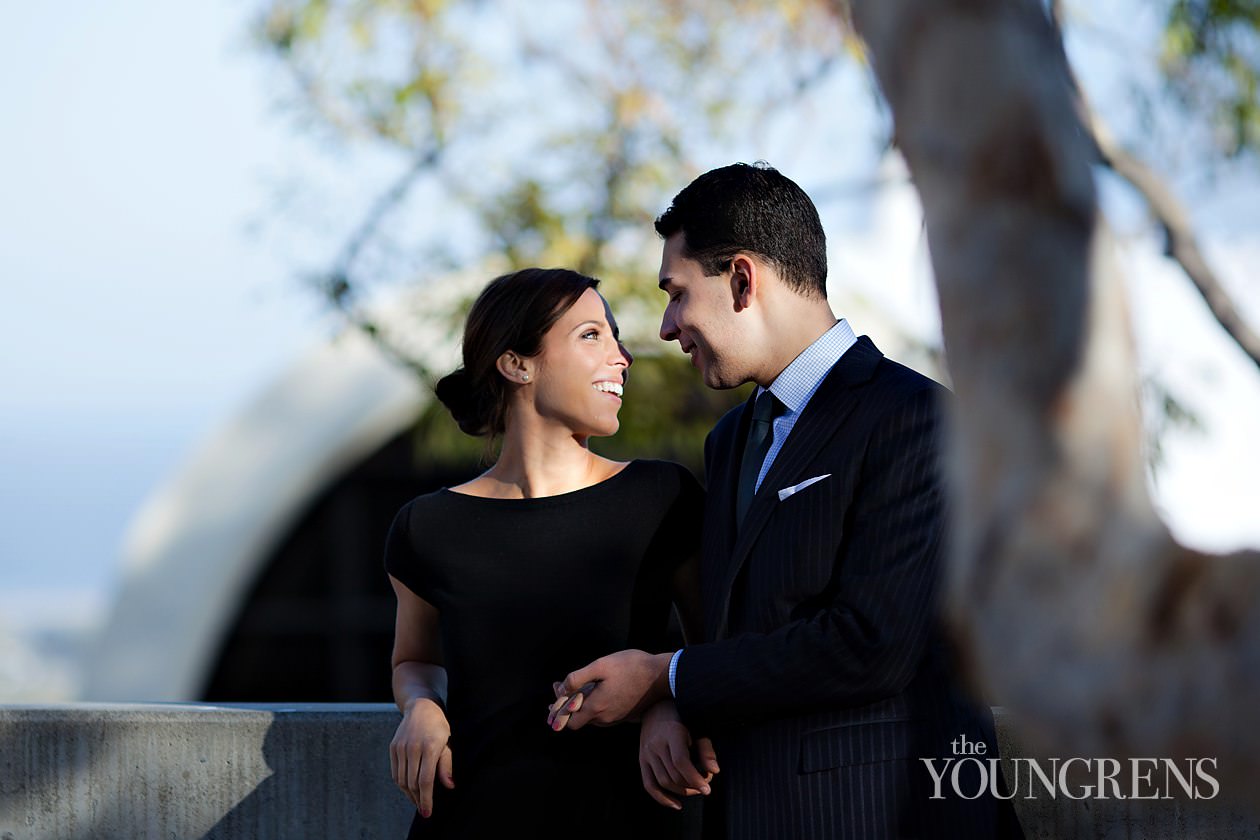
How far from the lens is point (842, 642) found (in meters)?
2.61

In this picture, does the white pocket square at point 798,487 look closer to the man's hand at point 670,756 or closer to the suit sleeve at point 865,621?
the suit sleeve at point 865,621

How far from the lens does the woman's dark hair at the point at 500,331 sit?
328 cm

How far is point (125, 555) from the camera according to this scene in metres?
13.6

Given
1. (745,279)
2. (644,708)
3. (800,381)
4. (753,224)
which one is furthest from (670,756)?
(753,224)

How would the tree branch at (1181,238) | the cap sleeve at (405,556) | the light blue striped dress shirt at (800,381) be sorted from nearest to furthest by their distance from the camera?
the light blue striped dress shirt at (800,381) → the cap sleeve at (405,556) → the tree branch at (1181,238)

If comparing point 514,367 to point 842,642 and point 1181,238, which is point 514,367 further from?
point 1181,238

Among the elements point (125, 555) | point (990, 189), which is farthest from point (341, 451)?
point (990, 189)

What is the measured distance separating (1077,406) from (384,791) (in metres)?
2.80

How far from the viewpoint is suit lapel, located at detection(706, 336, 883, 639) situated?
280 cm

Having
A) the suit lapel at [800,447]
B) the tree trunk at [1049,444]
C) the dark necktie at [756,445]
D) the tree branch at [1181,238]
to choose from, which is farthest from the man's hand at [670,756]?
the tree branch at [1181,238]

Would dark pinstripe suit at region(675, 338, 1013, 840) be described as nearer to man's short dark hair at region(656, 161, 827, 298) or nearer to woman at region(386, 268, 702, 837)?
man's short dark hair at region(656, 161, 827, 298)

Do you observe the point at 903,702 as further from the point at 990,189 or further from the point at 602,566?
the point at 990,189

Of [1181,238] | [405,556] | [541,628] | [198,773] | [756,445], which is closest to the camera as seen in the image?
[756,445]

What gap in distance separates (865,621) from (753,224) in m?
0.81
